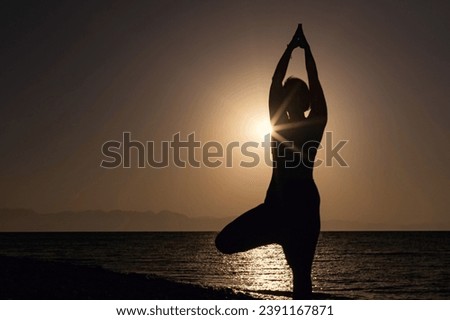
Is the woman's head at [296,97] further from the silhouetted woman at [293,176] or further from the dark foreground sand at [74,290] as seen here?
the dark foreground sand at [74,290]

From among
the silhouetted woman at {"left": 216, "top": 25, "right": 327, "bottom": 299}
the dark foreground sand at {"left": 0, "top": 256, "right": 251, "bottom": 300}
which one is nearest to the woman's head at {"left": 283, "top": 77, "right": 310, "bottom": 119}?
the silhouetted woman at {"left": 216, "top": 25, "right": 327, "bottom": 299}

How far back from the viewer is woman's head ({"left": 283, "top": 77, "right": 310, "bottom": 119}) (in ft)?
15.3

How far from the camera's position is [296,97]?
4684mm

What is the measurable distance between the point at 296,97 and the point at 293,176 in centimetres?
58

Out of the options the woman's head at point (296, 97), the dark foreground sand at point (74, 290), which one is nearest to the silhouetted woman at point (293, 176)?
the woman's head at point (296, 97)

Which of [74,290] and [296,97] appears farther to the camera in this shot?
[74,290]

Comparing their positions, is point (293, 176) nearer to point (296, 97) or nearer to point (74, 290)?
point (296, 97)

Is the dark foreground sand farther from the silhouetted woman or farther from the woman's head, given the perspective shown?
the woman's head

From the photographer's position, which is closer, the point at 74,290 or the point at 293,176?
the point at 293,176

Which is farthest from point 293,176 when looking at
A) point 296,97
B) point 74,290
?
point 74,290

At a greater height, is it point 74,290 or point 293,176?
point 74,290

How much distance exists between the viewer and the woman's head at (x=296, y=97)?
15.3 feet
